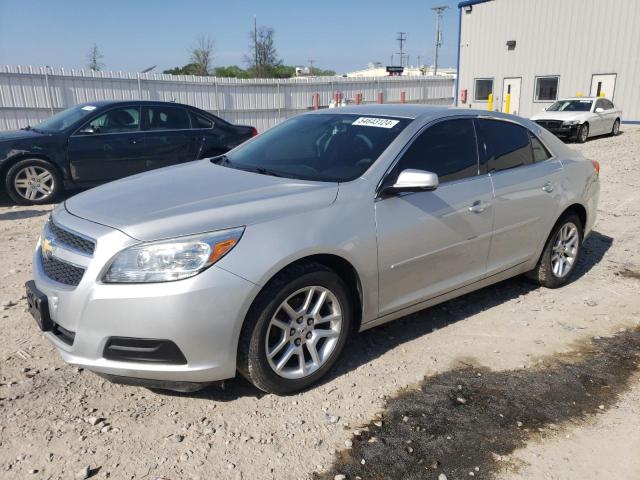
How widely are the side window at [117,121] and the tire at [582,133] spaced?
1384 cm

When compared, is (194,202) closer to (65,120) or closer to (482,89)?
(65,120)

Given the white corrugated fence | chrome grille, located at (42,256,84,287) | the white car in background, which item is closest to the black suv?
chrome grille, located at (42,256,84,287)

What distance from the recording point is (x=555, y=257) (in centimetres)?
486

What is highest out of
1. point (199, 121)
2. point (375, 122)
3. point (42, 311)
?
point (375, 122)

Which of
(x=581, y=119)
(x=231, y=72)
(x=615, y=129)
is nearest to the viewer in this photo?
(x=581, y=119)

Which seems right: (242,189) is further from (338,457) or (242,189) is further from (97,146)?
(97,146)

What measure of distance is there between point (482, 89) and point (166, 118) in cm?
2334

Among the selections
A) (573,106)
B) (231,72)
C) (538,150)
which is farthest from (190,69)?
(538,150)

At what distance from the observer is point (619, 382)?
3404 mm

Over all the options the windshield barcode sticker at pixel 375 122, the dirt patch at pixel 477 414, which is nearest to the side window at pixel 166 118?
the windshield barcode sticker at pixel 375 122

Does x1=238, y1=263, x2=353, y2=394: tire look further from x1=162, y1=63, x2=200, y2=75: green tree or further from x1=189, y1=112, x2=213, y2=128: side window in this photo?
x1=162, y1=63, x2=200, y2=75: green tree

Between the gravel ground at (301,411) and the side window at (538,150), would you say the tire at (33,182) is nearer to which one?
the gravel ground at (301,411)

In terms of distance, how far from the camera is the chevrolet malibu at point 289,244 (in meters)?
2.65

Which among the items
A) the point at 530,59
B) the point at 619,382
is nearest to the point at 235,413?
the point at 619,382
